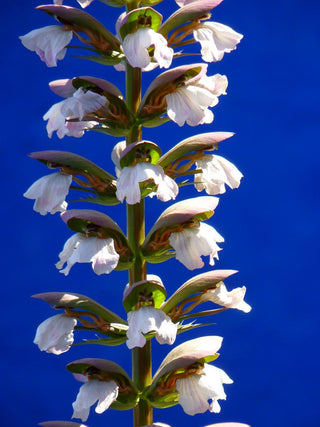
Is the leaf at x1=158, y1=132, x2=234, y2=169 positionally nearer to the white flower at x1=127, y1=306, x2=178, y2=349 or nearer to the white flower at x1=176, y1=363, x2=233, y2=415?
the white flower at x1=127, y1=306, x2=178, y2=349

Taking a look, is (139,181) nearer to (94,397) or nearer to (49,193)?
(49,193)

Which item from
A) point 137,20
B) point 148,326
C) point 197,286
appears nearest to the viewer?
point 148,326

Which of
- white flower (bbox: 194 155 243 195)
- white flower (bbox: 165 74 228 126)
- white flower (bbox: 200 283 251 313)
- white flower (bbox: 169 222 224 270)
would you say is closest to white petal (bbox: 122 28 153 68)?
white flower (bbox: 165 74 228 126)

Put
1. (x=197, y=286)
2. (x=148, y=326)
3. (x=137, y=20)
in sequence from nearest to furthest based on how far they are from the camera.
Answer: (x=148, y=326), (x=137, y=20), (x=197, y=286)

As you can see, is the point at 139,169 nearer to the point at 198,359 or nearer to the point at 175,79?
the point at 175,79

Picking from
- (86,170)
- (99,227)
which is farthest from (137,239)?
(86,170)

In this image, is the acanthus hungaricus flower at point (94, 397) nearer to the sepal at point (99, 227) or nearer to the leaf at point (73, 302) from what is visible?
the leaf at point (73, 302)

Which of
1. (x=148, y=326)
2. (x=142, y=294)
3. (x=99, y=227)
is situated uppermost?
(x=99, y=227)
